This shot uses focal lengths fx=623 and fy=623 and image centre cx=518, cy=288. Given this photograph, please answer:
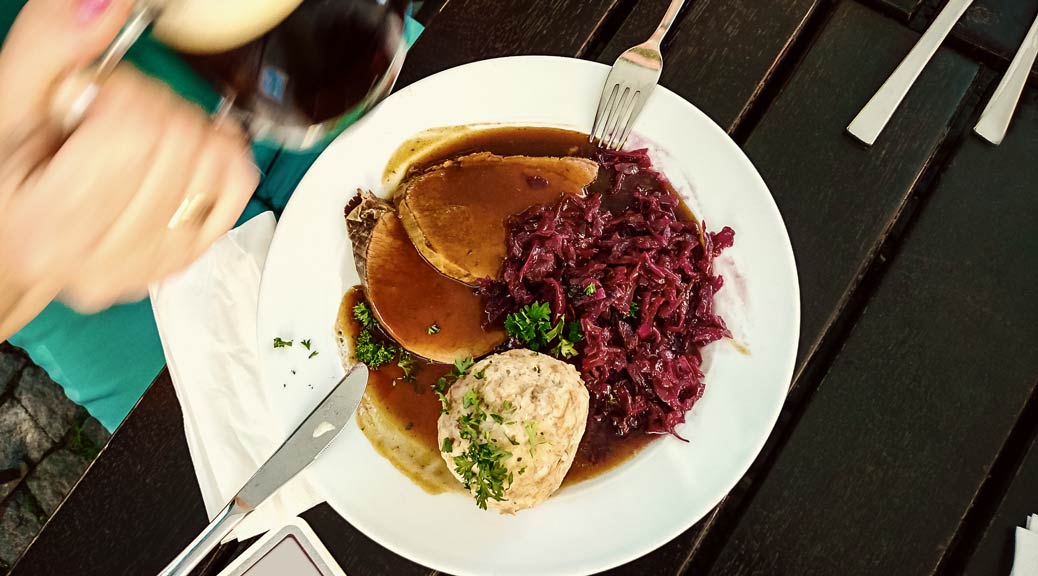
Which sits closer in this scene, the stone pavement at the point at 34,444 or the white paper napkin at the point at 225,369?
the white paper napkin at the point at 225,369

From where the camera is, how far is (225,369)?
228 cm

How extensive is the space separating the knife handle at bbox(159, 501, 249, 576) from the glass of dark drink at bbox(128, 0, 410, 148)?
4.01 feet


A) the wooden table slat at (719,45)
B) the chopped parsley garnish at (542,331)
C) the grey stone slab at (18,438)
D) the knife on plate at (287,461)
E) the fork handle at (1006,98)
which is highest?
the fork handle at (1006,98)

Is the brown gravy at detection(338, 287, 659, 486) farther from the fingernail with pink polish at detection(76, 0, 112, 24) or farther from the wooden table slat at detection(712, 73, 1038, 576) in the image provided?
the fingernail with pink polish at detection(76, 0, 112, 24)

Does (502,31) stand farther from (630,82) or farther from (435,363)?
(435,363)

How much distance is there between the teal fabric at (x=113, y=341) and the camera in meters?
2.37

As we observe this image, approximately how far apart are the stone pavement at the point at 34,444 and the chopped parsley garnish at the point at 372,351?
73.6 inches

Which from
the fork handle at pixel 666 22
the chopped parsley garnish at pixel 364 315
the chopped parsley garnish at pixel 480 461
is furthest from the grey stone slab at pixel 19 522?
the fork handle at pixel 666 22

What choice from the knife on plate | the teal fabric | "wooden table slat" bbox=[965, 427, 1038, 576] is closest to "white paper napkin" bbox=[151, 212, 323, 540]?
the knife on plate

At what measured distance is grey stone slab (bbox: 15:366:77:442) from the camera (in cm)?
334

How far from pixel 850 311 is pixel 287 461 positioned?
2119mm

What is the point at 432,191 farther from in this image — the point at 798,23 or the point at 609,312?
the point at 798,23

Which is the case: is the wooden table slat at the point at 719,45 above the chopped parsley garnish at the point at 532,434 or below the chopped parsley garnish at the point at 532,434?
above

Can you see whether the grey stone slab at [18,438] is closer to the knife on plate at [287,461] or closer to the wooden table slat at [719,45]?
the knife on plate at [287,461]
